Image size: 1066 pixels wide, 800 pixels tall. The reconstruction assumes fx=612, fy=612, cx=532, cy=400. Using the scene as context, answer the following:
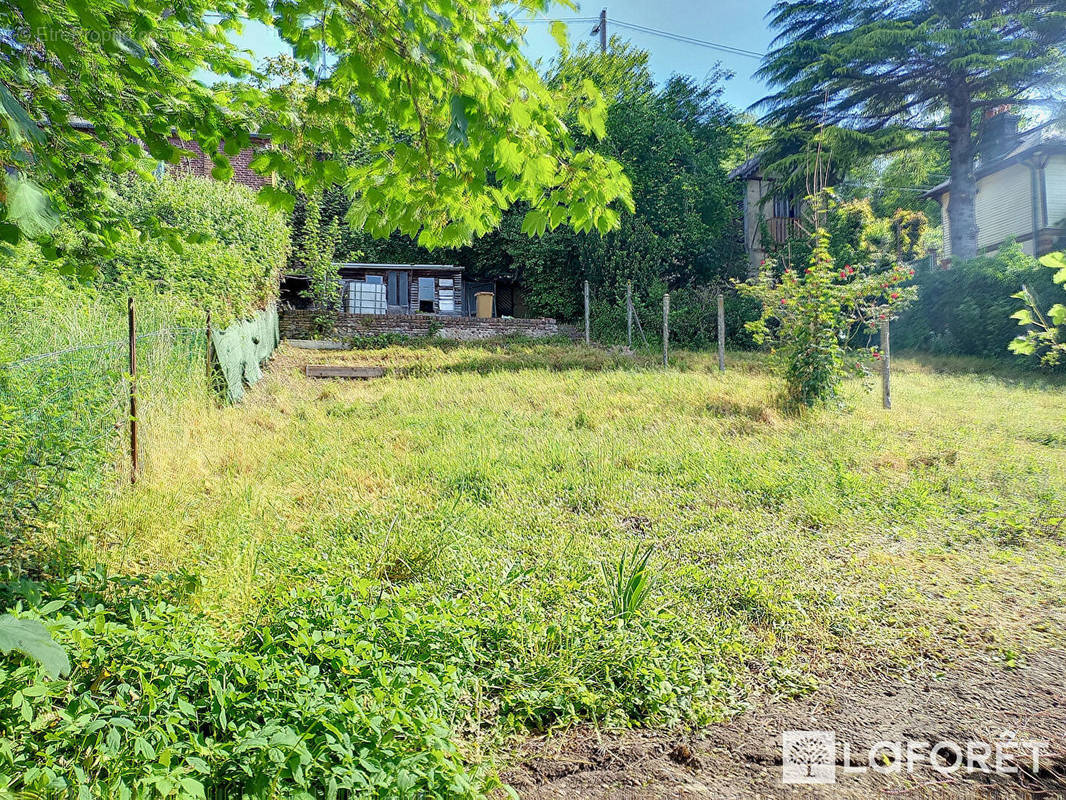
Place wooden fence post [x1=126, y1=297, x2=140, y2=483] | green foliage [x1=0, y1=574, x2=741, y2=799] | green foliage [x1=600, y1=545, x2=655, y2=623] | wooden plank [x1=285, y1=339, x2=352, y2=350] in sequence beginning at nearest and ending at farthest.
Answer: green foliage [x1=0, y1=574, x2=741, y2=799], green foliage [x1=600, y1=545, x2=655, y2=623], wooden fence post [x1=126, y1=297, x2=140, y2=483], wooden plank [x1=285, y1=339, x2=352, y2=350]

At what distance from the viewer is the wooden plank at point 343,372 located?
12.6 metres

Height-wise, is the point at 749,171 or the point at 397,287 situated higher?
the point at 749,171

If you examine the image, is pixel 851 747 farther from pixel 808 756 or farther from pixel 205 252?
pixel 205 252

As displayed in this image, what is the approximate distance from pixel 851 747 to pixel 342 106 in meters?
3.54

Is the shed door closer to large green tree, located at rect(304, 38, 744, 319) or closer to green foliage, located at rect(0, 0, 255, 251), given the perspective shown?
large green tree, located at rect(304, 38, 744, 319)

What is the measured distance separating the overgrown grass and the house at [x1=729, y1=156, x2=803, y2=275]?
15446mm

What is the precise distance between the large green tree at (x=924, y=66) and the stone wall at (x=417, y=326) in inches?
505

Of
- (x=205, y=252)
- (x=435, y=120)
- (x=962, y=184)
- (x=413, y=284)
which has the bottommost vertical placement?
(x=435, y=120)

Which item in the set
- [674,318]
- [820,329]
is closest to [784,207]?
[674,318]

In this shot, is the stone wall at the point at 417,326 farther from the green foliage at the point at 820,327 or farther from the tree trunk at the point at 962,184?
the tree trunk at the point at 962,184

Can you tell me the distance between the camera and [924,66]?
1991 cm

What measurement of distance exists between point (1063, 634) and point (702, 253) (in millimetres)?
19840

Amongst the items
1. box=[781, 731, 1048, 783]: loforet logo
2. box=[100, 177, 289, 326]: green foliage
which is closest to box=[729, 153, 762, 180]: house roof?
box=[100, 177, 289, 326]: green foliage

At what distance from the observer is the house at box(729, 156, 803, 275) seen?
22375 millimetres
